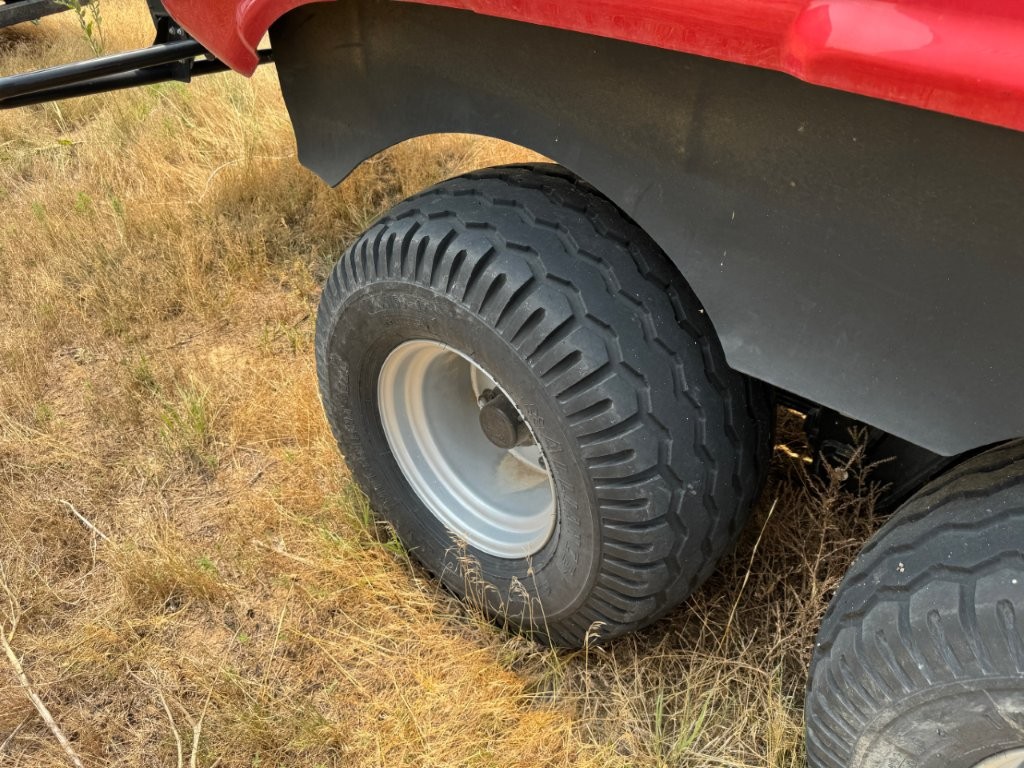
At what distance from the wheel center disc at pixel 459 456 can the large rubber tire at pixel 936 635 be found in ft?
2.48

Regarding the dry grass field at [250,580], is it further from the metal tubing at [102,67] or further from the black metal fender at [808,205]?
the metal tubing at [102,67]

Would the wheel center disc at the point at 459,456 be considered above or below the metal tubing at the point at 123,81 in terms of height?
below

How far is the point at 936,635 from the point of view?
1.12 m

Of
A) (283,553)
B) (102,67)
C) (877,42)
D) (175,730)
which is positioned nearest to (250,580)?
(283,553)

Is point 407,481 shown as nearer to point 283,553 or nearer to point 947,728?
point 283,553

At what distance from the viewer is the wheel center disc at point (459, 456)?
1930mm

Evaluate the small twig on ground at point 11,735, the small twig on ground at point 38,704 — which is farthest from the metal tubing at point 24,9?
the small twig on ground at point 11,735

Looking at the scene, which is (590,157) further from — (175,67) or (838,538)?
(175,67)

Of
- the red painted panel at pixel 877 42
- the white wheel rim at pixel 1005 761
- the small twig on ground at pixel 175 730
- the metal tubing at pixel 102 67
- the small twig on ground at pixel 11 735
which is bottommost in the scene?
the small twig on ground at pixel 11 735

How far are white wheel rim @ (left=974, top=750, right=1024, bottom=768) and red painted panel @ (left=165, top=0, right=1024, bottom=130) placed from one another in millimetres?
828

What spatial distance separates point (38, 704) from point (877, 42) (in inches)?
78.0

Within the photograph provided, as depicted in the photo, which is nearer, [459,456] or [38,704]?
[38,704]

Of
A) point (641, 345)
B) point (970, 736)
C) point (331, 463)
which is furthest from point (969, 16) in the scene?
point (331, 463)

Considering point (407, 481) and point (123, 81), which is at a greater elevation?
point (123, 81)
